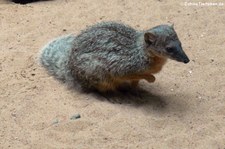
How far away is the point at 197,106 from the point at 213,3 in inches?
75.8

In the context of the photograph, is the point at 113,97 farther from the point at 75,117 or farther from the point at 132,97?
the point at 75,117

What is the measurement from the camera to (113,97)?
13.9 feet

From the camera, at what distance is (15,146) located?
11.8ft

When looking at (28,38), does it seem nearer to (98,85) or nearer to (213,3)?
(98,85)

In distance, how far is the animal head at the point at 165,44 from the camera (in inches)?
155

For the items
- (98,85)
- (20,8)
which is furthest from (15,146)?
(20,8)

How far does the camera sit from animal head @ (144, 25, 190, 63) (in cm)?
395

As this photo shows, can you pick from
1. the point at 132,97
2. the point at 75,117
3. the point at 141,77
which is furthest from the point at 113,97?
the point at 75,117

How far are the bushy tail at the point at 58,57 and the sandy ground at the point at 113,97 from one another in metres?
0.07

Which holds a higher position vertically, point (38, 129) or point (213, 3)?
point (213, 3)

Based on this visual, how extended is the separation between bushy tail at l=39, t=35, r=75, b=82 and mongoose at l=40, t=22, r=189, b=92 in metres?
0.02

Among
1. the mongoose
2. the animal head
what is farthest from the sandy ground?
the animal head

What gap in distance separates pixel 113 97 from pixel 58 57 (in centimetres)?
62

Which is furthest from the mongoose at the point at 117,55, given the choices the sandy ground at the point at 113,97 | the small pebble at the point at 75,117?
the small pebble at the point at 75,117
